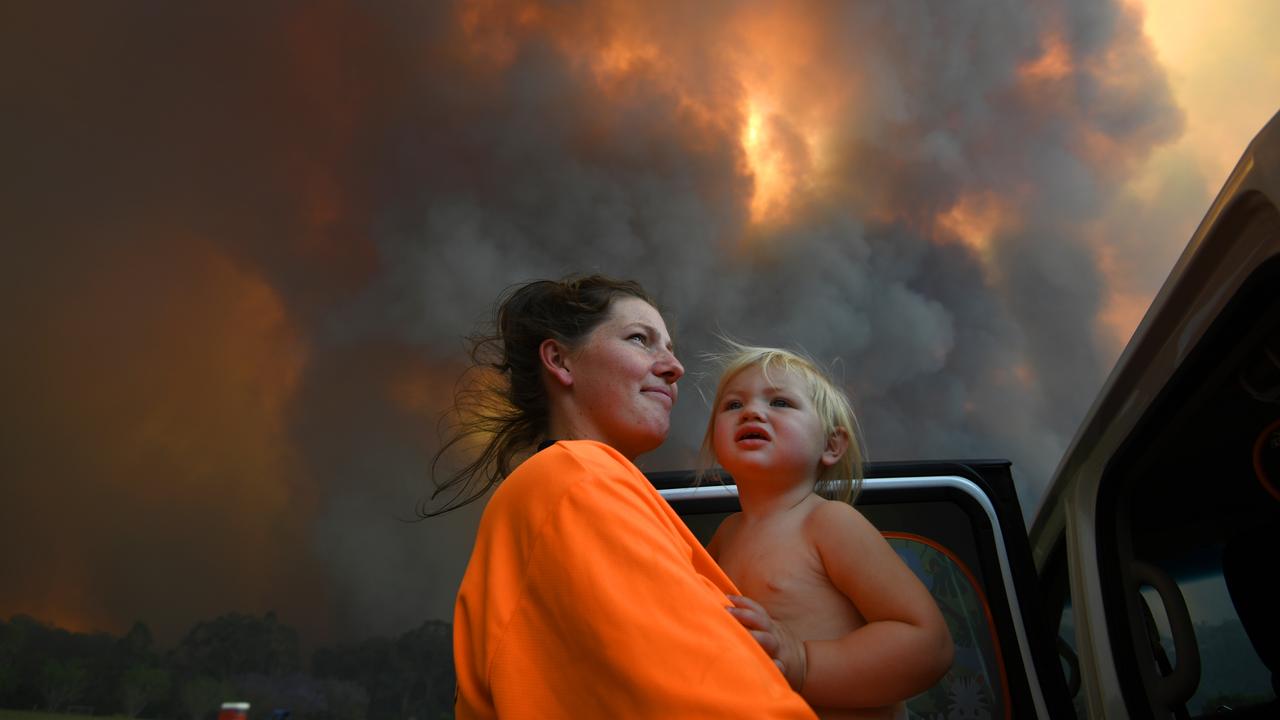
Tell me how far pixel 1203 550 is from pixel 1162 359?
118 cm

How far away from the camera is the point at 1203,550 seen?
7.67 feet

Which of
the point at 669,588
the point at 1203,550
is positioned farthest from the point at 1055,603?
the point at 669,588

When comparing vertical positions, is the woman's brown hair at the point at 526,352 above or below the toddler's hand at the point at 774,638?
above

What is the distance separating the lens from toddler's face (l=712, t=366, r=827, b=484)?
1.75 metres

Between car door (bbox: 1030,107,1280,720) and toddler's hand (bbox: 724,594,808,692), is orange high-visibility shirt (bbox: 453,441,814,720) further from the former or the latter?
car door (bbox: 1030,107,1280,720)

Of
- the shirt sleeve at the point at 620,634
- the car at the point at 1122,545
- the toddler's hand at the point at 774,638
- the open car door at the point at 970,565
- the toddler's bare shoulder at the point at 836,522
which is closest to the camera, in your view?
the shirt sleeve at the point at 620,634

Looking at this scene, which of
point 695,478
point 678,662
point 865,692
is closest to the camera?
point 678,662

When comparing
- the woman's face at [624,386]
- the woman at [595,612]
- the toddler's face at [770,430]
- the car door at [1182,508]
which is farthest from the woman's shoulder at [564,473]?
the car door at [1182,508]

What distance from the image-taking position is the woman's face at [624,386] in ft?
5.56

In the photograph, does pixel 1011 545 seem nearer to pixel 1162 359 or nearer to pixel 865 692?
pixel 1162 359

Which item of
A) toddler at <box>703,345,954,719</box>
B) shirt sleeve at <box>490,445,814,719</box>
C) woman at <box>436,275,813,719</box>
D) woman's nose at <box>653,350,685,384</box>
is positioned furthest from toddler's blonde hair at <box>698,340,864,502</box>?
shirt sleeve at <box>490,445,814,719</box>

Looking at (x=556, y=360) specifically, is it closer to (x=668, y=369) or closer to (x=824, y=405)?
(x=668, y=369)

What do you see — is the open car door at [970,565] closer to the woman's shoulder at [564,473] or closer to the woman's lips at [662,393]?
the woman's lips at [662,393]

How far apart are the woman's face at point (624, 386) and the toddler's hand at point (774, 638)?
1.50ft
